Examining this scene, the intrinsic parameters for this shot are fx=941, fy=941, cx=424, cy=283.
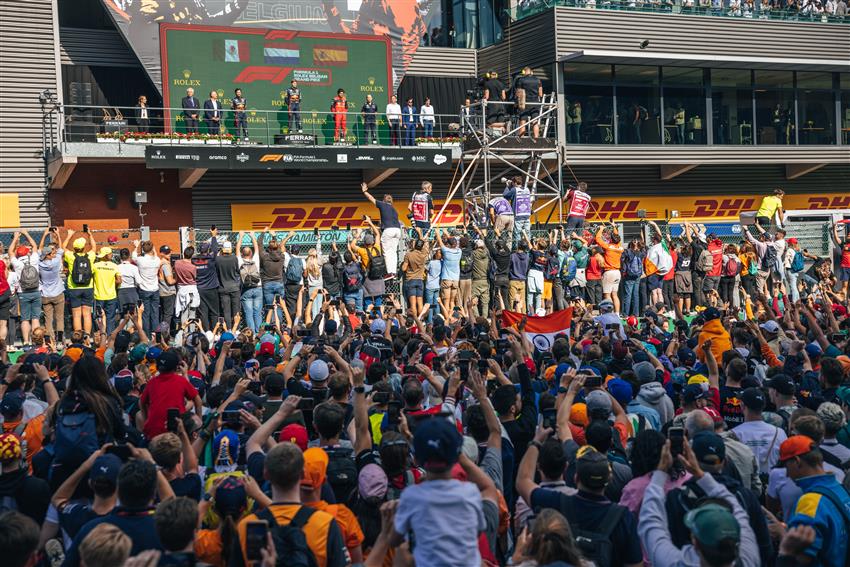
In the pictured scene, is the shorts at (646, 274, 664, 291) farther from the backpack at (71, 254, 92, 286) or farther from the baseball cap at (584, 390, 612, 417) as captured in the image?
the baseball cap at (584, 390, 612, 417)

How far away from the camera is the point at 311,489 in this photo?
15.3 ft

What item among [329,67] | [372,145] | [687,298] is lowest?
[687,298]

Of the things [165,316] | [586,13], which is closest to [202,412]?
[165,316]

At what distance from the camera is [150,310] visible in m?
17.3

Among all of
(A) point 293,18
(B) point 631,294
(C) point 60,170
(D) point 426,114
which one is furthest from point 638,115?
(C) point 60,170

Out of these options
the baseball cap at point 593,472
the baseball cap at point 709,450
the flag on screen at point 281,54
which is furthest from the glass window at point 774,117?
the baseball cap at point 593,472

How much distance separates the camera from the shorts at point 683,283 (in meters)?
21.1

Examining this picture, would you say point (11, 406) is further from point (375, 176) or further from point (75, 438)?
point (375, 176)

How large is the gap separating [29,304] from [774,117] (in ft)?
76.3

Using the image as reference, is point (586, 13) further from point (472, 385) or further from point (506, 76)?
point (472, 385)

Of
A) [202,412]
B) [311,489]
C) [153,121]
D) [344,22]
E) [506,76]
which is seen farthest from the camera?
[506,76]

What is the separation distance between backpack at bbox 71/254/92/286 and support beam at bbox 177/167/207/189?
7.18 m

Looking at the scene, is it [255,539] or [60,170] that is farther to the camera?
[60,170]

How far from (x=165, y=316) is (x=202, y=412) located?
400 inches
